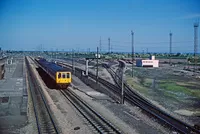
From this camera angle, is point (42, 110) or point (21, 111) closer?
point (21, 111)

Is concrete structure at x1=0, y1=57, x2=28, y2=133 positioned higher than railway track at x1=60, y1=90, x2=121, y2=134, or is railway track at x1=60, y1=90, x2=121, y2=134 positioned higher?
concrete structure at x1=0, y1=57, x2=28, y2=133

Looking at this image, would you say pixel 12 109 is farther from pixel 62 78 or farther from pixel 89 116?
pixel 62 78

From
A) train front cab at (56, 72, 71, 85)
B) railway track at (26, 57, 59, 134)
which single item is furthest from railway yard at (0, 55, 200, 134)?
train front cab at (56, 72, 71, 85)

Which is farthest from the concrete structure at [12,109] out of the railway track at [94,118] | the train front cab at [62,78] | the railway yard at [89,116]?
the train front cab at [62,78]

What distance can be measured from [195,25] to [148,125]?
4298 cm

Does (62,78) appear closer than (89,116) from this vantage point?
No

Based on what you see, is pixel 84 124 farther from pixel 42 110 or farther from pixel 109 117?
pixel 42 110

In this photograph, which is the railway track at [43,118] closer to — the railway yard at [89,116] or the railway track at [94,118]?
the railway yard at [89,116]

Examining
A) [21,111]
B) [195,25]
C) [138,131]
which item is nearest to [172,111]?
[138,131]

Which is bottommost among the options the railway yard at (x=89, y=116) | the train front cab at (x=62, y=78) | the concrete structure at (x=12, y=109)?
the railway yard at (x=89, y=116)

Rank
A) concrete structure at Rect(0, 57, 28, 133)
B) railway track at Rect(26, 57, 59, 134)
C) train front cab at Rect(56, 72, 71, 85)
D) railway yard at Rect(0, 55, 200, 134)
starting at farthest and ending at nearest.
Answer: train front cab at Rect(56, 72, 71, 85) < concrete structure at Rect(0, 57, 28, 133) < railway yard at Rect(0, 55, 200, 134) < railway track at Rect(26, 57, 59, 134)

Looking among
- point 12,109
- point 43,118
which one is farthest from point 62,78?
point 43,118

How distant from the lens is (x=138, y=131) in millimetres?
14164

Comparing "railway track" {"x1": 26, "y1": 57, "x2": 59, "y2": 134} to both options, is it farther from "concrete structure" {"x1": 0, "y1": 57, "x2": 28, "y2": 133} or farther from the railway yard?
"concrete structure" {"x1": 0, "y1": 57, "x2": 28, "y2": 133}
